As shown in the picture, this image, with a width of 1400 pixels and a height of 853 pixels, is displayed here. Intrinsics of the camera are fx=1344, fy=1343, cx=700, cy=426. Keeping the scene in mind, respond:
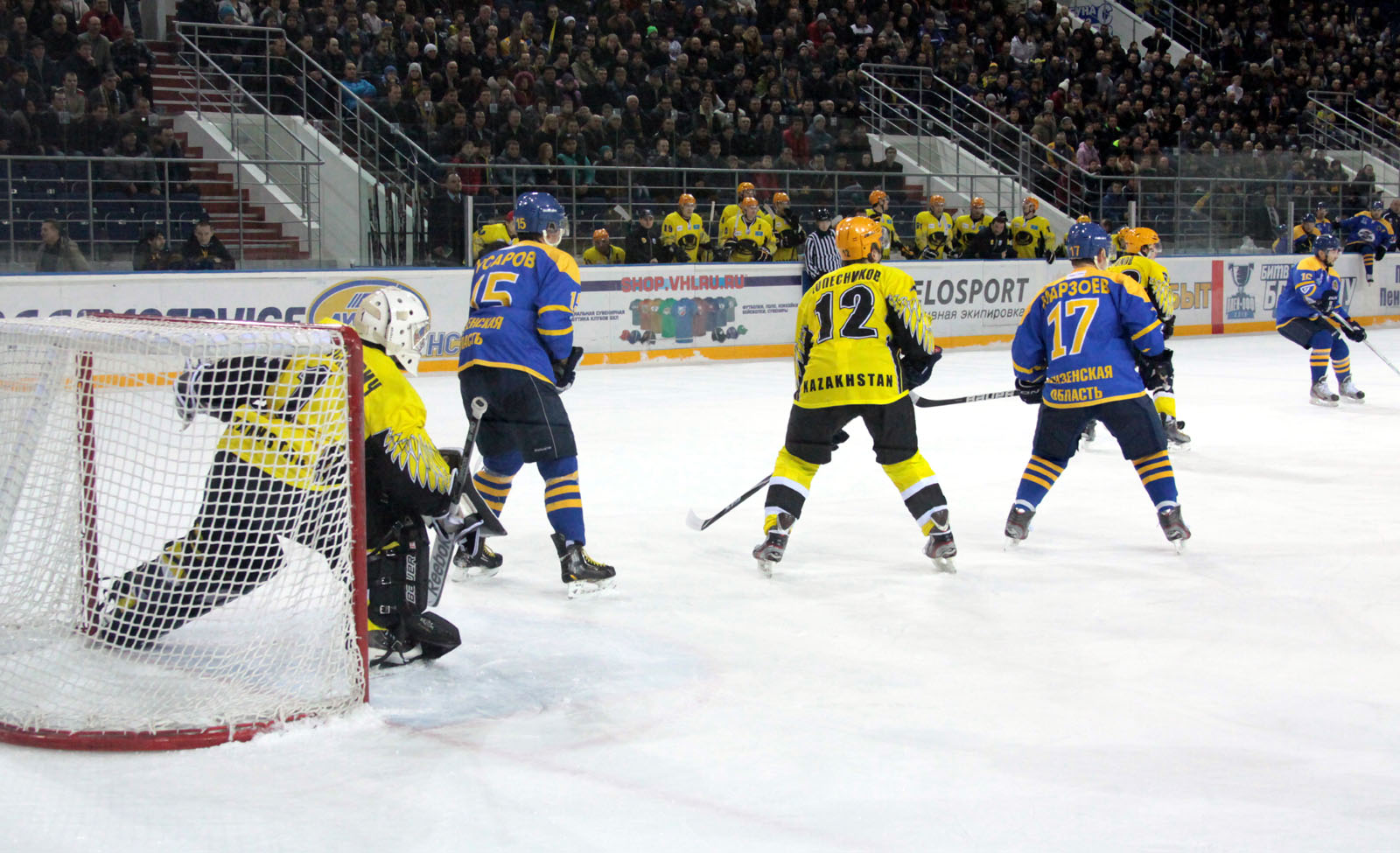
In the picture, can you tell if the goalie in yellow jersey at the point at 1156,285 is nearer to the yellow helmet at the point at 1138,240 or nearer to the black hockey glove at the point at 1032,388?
the yellow helmet at the point at 1138,240

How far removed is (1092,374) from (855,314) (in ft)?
3.61

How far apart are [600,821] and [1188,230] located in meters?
15.7

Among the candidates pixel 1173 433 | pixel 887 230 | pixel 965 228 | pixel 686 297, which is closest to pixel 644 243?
pixel 686 297

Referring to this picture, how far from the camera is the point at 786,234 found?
14.0 meters

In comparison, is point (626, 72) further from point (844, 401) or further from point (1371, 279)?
point (844, 401)

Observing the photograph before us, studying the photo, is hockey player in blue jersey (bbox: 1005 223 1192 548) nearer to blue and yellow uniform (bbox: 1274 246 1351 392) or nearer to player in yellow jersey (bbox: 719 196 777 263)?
blue and yellow uniform (bbox: 1274 246 1351 392)

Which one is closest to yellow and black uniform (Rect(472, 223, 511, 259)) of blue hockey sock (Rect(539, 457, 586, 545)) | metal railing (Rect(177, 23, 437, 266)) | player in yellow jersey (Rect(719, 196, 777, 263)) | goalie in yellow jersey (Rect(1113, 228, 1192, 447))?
metal railing (Rect(177, 23, 437, 266))

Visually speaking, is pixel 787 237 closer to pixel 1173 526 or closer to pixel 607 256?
pixel 607 256

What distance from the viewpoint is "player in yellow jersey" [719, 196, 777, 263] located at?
13672mm

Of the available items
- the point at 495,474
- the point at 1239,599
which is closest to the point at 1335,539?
the point at 1239,599

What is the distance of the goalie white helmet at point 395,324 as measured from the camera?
3611 millimetres

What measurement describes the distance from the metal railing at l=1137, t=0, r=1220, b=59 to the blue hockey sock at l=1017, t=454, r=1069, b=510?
20.8m

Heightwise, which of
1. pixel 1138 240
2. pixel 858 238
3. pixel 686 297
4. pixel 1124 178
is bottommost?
pixel 686 297

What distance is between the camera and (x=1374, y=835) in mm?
2605
